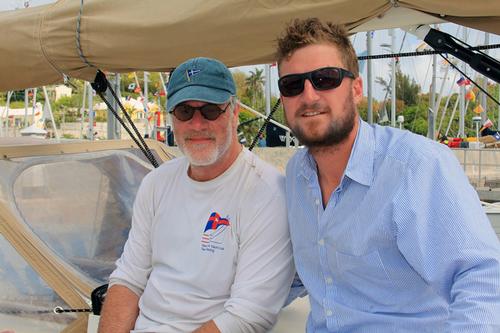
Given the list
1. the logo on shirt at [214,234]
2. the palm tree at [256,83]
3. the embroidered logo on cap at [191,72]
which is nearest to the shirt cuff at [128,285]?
the logo on shirt at [214,234]

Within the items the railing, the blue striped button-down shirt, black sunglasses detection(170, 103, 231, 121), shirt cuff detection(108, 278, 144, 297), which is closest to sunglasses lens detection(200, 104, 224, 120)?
black sunglasses detection(170, 103, 231, 121)

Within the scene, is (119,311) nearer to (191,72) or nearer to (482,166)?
(191,72)

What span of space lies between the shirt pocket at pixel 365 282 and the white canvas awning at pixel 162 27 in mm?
1016

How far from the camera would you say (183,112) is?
238cm

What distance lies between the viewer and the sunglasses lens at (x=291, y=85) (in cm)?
186

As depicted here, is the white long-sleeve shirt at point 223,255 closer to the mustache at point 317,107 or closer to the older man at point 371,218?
the older man at point 371,218

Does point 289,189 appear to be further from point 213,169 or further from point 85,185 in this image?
point 85,185

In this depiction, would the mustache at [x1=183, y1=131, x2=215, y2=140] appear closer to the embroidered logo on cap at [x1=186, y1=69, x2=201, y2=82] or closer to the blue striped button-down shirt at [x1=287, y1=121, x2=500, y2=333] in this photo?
the embroidered logo on cap at [x1=186, y1=69, x2=201, y2=82]

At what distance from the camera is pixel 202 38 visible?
2627 mm

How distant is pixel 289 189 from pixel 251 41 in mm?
816

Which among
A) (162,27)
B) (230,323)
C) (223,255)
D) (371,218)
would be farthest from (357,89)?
(162,27)

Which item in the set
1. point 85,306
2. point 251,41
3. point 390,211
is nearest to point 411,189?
point 390,211

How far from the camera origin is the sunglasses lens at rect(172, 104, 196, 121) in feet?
7.75

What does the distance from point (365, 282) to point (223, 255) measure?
625 millimetres
